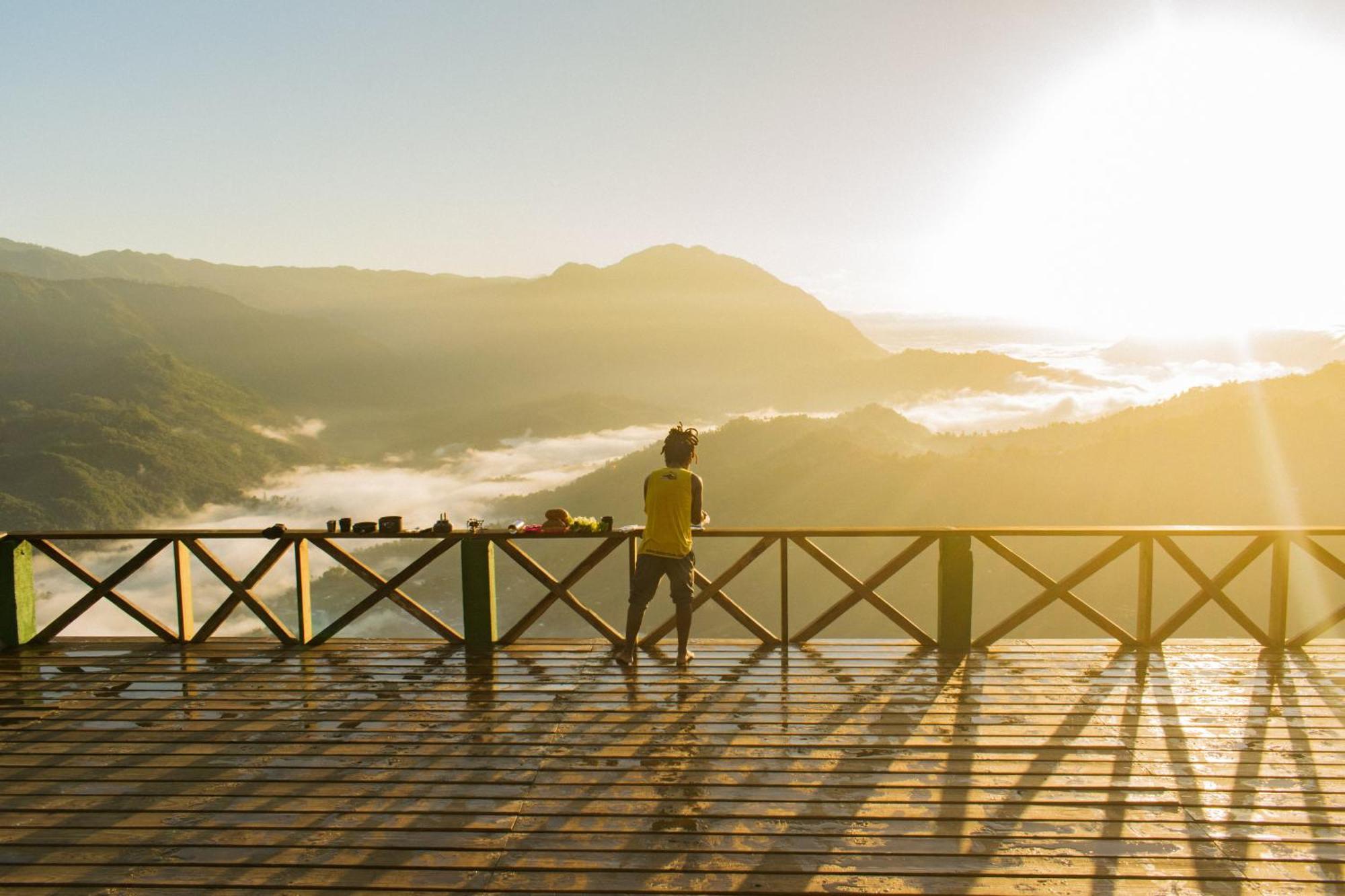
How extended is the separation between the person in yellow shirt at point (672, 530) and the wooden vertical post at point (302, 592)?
3486 millimetres

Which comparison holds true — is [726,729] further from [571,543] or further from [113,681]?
[571,543]

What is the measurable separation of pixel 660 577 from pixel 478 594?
2.11 m

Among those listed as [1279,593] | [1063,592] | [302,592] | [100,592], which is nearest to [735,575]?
[1063,592]

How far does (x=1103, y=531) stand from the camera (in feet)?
27.1

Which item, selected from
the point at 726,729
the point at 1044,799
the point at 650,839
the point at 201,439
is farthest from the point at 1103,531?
the point at 201,439

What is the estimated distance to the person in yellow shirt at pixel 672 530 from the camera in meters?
7.40

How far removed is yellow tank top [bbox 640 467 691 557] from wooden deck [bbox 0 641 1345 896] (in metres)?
1.20

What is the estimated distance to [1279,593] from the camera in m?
8.16

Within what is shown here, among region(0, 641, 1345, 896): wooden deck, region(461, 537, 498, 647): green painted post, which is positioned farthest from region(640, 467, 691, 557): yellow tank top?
region(461, 537, 498, 647): green painted post

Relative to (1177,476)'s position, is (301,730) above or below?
above

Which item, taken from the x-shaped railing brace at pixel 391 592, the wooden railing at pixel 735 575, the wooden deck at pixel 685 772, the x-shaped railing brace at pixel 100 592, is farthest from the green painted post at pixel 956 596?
the x-shaped railing brace at pixel 100 592

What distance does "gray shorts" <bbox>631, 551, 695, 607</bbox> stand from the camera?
7582 millimetres

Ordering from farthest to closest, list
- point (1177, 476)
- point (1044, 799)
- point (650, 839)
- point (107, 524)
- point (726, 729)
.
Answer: point (107, 524) < point (1177, 476) < point (726, 729) < point (1044, 799) < point (650, 839)

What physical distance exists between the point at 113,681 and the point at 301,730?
8.50 feet
